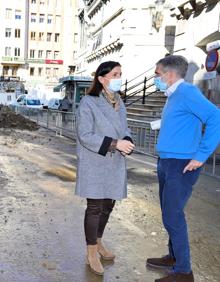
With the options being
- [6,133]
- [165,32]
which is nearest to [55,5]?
[165,32]

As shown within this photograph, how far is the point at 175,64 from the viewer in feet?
13.7

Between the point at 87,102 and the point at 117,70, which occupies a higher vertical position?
the point at 117,70

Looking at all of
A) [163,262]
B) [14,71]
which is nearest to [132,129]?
[163,262]

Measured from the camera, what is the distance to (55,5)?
100m

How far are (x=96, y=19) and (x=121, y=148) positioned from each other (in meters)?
51.8

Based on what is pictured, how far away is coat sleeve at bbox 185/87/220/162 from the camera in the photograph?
3.96m

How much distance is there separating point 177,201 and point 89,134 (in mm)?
917

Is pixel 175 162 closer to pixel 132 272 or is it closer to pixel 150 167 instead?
pixel 132 272

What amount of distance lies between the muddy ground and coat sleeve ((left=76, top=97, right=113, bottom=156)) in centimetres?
113

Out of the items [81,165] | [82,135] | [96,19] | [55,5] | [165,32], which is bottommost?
[81,165]

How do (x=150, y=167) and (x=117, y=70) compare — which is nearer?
(x=117, y=70)

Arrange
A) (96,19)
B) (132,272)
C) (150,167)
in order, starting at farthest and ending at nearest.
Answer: (96,19), (150,167), (132,272)

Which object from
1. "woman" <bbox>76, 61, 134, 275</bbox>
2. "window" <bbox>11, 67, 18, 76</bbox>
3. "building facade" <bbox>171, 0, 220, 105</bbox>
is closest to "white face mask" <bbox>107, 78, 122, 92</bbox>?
"woman" <bbox>76, 61, 134, 275</bbox>

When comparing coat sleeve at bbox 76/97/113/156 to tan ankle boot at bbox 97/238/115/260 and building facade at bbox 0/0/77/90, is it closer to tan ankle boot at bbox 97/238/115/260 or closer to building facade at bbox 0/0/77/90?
tan ankle boot at bbox 97/238/115/260
